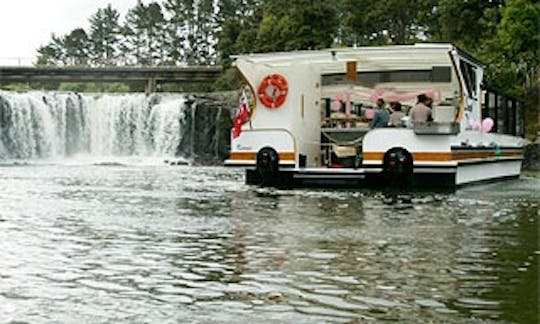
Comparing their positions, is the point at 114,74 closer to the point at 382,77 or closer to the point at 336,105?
the point at 336,105

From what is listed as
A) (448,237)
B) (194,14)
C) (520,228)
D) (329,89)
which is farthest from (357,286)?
(194,14)

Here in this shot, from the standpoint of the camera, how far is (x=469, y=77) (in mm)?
19109

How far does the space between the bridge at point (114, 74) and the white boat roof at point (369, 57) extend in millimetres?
45746

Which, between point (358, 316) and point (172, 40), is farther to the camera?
point (172, 40)

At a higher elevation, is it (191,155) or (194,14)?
(194,14)

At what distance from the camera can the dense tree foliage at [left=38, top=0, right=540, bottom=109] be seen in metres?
39.2

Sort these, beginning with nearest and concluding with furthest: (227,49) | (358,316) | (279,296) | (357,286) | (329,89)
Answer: (358,316) < (279,296) < (357,286) < (329,89) < (227,49)

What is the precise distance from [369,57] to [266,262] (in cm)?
1214

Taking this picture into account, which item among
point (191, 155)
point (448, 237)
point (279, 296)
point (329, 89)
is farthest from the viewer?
point (191, 155)

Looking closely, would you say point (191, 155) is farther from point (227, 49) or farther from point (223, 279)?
point (223, 279)

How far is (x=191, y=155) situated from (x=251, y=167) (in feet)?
82.7

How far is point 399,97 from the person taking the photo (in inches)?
843

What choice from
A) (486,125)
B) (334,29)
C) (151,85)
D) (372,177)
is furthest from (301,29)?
(372,177)

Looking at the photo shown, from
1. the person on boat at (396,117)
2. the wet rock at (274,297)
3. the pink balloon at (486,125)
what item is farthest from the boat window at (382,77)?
the wet rock at (274,297)
